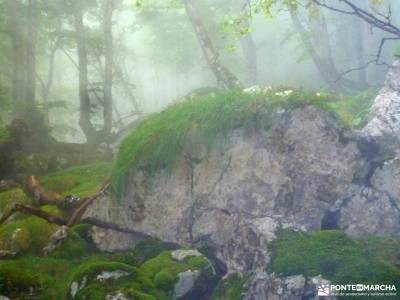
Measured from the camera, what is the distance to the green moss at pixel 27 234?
331 inches

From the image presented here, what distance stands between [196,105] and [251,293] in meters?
4.40

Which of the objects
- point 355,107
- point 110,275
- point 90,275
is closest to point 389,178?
point 355,107

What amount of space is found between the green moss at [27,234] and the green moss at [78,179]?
130cm

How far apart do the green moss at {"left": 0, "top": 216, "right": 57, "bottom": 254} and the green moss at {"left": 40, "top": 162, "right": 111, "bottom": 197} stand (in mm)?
1299

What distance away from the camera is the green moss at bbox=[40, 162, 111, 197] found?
10757 mm

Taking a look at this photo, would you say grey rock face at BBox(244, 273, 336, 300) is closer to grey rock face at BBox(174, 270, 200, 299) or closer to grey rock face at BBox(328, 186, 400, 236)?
grey rock face at BBox(174, 270, 200, 299)

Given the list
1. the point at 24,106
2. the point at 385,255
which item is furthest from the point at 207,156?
the point at 24,106

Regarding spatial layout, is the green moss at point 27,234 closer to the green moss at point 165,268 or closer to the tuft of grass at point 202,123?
the tuft of grass at point 202,123

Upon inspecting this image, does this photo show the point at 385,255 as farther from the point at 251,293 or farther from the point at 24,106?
the point at 24,106

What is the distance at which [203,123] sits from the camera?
8562 mm

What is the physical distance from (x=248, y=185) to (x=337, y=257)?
249 cm

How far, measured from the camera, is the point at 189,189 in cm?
844

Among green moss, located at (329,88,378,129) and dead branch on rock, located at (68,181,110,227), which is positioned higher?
green moss, located at (329,88,378,129)

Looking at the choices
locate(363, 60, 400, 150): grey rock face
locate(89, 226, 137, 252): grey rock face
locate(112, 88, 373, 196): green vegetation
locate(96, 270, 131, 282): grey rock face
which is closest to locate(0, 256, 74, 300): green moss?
locate(96, 270, 131, 282): grey rock face
